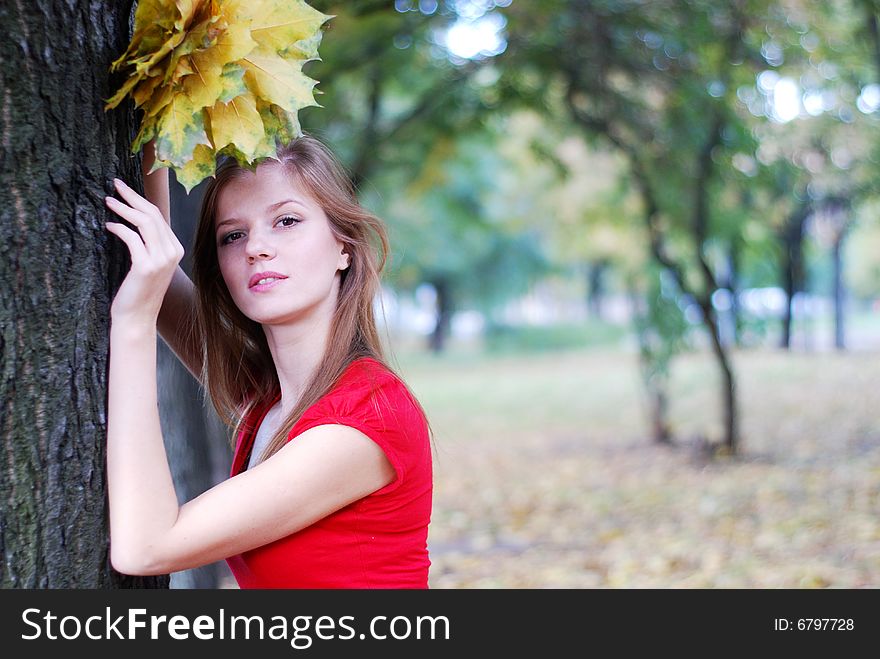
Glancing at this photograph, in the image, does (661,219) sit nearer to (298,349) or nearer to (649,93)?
(649,93)

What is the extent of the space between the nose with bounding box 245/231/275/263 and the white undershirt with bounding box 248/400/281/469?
16.4 inches

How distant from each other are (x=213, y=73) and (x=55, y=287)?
1.62 ft

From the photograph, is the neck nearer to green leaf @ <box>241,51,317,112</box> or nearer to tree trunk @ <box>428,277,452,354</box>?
green leaf @ <box>241,51,317,112</box>

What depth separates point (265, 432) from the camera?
2119mm

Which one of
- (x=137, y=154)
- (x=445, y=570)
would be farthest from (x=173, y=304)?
(x=445, y=570)

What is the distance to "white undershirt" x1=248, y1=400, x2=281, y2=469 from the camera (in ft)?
6.81

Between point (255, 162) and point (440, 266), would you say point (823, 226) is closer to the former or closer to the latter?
point (440, 266)

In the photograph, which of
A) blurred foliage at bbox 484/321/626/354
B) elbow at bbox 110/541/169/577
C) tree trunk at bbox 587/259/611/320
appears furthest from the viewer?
tree trunk at bbox 587/259/611/320

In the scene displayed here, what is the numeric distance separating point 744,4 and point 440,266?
21.9 meters

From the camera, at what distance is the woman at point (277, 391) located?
1597mm

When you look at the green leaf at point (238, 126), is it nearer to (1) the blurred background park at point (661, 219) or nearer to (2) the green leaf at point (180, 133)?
(2) the green leaf at point (180, 133)

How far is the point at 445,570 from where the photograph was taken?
6.22 m

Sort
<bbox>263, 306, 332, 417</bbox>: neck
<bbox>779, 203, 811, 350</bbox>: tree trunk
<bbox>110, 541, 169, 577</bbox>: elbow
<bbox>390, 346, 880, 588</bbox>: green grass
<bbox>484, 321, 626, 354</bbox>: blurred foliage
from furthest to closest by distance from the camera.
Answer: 1. <bbox>484, 321, 626, 354</bbox>: blurred foliage
2. <bbox>779, 203, 811, 350</bbox>: tree trunk
3. <bbox>390, 346, 880, 588</bbox>: green grass
4. <bbox>263, 306, 332, 417</bbox>: neck
5. <bbox>110, 541, 169, 577</bbox>: elbow

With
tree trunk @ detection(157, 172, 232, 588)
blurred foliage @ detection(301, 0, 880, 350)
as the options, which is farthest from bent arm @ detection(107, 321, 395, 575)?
blurred foliage @ detection(301, 0, 880, 350)
